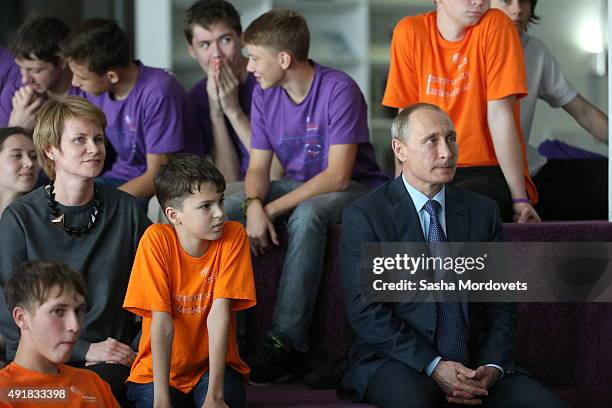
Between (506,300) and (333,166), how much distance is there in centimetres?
74

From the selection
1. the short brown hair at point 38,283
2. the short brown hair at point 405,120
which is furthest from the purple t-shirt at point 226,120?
the short brown hair at point 38,283

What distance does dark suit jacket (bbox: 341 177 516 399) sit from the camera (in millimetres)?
2725

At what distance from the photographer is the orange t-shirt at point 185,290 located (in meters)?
2.65

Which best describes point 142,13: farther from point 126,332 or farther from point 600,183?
point 126,332

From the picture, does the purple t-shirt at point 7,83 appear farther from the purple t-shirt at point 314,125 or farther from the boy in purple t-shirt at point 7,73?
the purple t-shirt at point 314,125

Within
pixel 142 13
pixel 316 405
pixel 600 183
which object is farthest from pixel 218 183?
pixel 142 13

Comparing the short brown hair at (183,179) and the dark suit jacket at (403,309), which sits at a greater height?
the short brown hair at (183,179)

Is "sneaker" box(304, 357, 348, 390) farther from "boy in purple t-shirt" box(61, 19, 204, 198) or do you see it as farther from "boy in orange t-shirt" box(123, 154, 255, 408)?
"boy in purple t-shirt" box(61, 19, 204, 198)

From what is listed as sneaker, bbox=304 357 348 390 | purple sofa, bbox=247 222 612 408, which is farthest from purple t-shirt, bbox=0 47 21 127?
sneaker, bbox=304 357 348 390

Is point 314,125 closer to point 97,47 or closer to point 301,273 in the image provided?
point 301,273

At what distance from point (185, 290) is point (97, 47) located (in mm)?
1193

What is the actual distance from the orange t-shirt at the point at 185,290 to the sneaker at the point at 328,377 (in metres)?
0.45

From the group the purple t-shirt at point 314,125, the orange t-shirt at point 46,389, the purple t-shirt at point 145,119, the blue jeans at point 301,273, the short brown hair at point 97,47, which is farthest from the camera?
the purple t-shirt at point 145,119

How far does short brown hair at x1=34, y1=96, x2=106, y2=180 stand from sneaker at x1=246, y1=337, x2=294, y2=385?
77 centimetres
